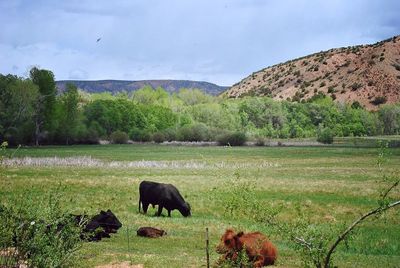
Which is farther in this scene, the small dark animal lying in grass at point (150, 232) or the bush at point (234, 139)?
the bush at point (234, 139)

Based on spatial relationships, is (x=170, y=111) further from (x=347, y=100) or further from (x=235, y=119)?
(x=347, y=100)

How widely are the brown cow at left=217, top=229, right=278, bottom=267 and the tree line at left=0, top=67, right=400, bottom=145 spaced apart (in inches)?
3527

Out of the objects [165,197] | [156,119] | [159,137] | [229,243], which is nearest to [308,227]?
[229,243]

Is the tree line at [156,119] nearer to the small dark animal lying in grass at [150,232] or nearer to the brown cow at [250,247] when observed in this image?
the small dark animal lying in grass at [150,232]

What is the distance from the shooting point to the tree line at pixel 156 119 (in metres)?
101

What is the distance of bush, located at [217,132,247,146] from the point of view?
108125 millimetres

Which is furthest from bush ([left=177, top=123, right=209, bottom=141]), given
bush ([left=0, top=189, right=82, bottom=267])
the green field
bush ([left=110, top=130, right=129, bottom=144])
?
bush ([left=0, top=189, right=82, bottom=267])

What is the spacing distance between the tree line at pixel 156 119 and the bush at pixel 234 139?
0.20m

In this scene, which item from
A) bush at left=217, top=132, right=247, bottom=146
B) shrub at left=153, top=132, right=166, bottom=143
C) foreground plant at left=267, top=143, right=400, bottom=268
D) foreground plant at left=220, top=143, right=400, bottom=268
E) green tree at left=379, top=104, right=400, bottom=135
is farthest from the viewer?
green tree at left=379, top=104, right=400, bottom=135

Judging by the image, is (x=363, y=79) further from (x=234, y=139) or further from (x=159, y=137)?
(x=159, y=137)

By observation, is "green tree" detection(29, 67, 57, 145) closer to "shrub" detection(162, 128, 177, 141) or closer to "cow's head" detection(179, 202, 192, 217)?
"shrub" detection(162, 128, 177, 141)

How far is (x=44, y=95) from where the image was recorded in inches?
4173

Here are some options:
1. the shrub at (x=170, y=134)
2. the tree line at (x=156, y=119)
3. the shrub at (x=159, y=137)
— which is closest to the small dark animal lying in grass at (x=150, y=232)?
the tree line at (x=156, y=119)

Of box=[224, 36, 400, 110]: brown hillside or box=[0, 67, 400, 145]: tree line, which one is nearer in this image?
box=[0, 67, 400, 145]: tree line
